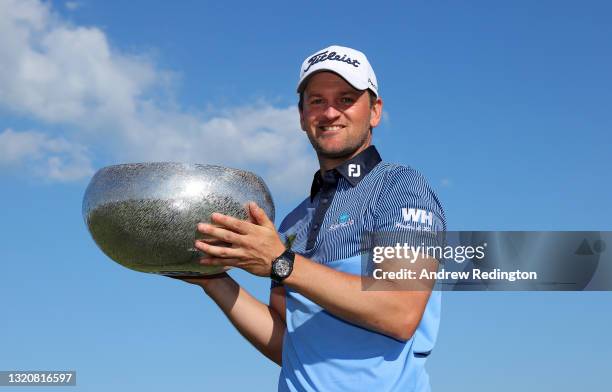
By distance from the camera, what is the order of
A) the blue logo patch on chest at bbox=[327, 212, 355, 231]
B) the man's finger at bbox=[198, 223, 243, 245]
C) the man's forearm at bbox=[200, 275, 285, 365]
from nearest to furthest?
the man's finger at bbox=[198, 223, 243, 245] → the blue logo patch on chest at bbox=[327, 212, 355, 231] → the man's forearm at bbox=[200, 275, 285, 365]

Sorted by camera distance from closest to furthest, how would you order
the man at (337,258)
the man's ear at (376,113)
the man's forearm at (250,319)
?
the man at (337,258) → the man's ear at (376,113) → the man's forearm at (250,319)

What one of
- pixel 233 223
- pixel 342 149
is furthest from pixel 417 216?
pixel 233 223

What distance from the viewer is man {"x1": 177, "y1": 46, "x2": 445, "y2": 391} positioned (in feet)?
10.1

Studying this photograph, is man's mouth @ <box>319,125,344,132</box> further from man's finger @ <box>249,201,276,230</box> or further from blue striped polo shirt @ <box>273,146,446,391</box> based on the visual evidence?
man's finger @ <box>249,201,276,230</box>

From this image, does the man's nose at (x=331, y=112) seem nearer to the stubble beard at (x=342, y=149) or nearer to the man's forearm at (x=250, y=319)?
the stubble beard at (x=342, y=149)

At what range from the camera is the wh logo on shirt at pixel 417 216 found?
3354 millimetres

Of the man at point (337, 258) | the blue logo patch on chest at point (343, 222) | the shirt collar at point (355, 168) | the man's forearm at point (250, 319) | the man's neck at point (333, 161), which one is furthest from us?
the man's forearm at point (250, 319)

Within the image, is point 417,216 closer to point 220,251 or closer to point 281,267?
point 281,267

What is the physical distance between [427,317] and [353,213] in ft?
2.07

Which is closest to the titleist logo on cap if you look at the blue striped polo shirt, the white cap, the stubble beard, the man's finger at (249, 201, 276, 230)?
the white cap

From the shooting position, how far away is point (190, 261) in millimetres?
3252

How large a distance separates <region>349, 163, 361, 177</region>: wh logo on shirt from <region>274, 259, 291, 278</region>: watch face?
37.8 inches

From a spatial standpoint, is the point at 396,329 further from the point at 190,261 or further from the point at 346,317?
the point at 190,261

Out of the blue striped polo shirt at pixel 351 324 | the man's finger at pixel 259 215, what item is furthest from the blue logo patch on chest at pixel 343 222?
the man's finger at pixel 259 215
